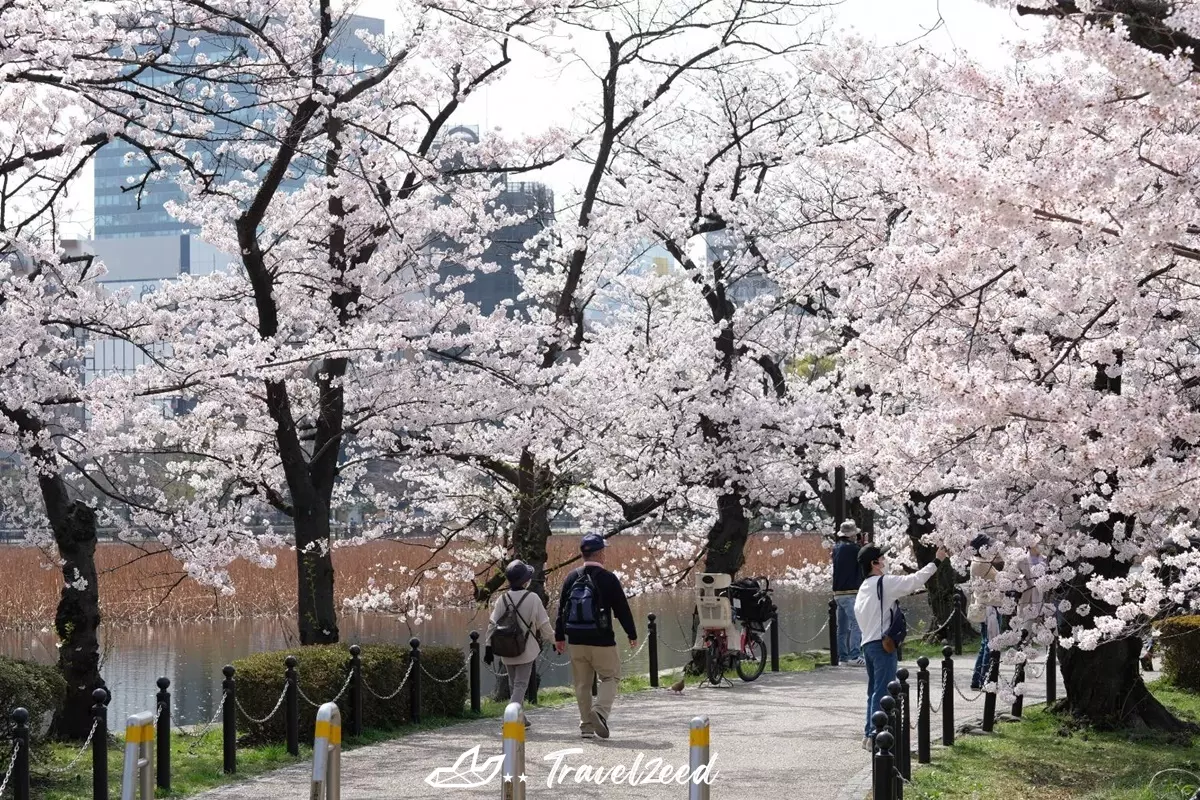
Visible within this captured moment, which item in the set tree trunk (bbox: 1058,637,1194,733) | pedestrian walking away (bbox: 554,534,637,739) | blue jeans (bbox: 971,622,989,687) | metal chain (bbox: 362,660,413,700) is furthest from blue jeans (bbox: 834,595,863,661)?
pedestrian walking away (bbox: 554,534,637,739)

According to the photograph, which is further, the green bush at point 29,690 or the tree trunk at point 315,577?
the tree trunk at point 315,577

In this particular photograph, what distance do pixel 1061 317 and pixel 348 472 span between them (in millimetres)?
13761

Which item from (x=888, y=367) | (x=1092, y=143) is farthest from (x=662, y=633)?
(x=1092, y=143)

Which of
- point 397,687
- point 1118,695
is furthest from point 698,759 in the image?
point 1118,695

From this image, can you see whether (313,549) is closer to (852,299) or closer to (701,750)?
(852,299)

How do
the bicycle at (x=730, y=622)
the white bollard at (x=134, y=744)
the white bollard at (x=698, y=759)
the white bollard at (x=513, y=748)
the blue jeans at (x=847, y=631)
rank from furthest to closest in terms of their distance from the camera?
1. the blue jeans at (x=847, y=631)
2. the bicycle at (x=730, y=622)
3. the white bollard at (x=513, y=748)
4. the white bollard at (x=698, y=759)
5. the white bollard at (x=134, y=744)

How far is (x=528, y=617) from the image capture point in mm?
12047

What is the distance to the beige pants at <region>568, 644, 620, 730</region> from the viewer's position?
1190 cm

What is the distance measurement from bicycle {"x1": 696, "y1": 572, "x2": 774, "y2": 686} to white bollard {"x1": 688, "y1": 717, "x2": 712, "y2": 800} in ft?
35.6

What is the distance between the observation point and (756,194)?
2177 centimetres

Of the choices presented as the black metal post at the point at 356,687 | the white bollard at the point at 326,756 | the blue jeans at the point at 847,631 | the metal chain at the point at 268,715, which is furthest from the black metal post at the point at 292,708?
the blue jeans at the point at 847,631

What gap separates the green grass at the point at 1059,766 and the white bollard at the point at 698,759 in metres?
3.67

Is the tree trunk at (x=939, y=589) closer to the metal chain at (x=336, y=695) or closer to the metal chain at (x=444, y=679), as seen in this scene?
the metal chain at (x=444, y=679)

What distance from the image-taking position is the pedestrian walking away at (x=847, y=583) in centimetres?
1738
